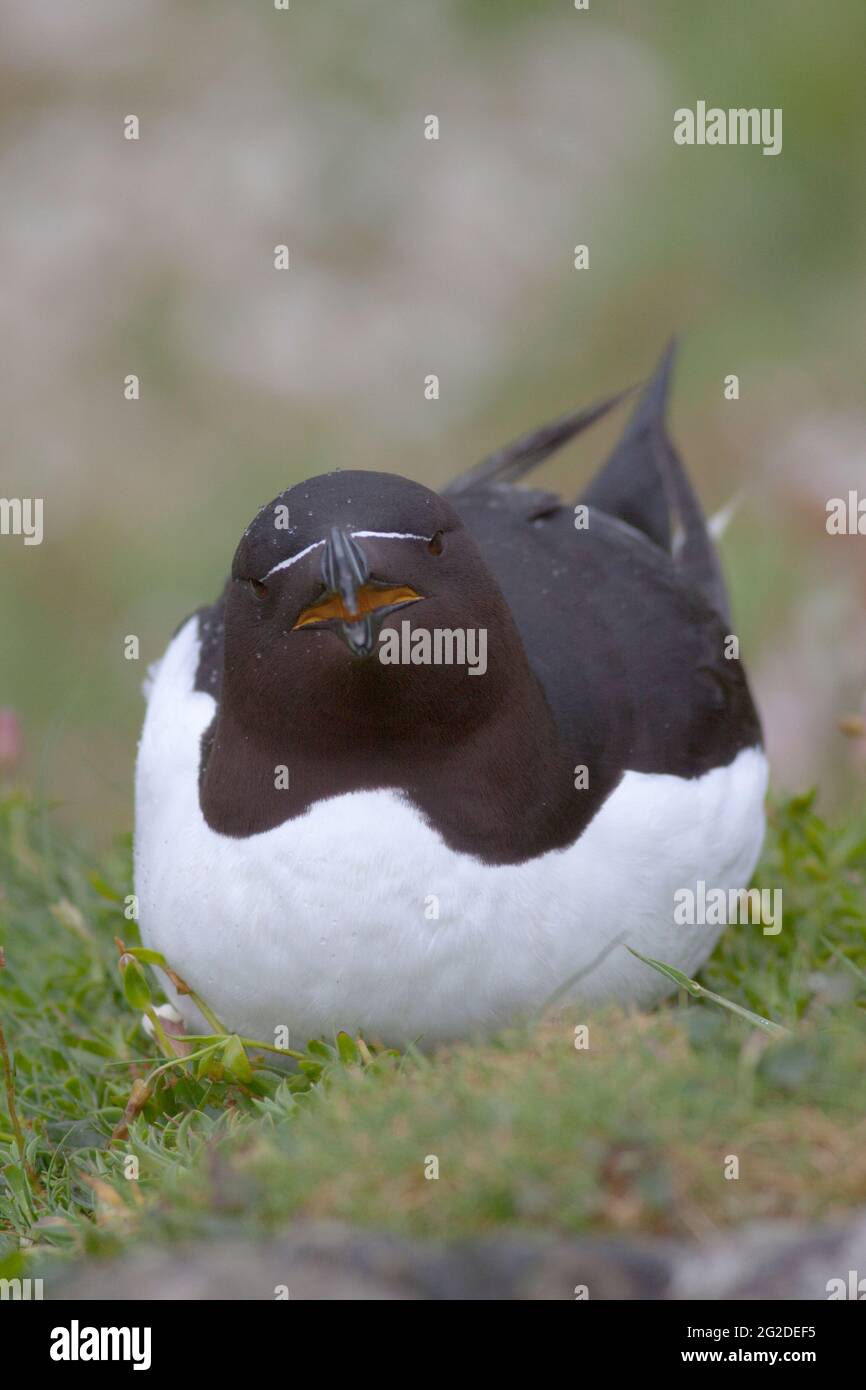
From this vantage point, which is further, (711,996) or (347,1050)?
(347,1050)

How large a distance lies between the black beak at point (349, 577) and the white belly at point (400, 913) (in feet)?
1.46

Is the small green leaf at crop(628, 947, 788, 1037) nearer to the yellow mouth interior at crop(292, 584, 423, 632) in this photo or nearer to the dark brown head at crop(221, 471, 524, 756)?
the dark brown head at crop(221, 471, 524, 756)

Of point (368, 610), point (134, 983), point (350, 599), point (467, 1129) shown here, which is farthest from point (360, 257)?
point (467, 1129)

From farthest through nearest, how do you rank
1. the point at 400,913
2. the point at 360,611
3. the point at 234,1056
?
the point at 234,1056 → the point at 400,913 → the point at 360,611

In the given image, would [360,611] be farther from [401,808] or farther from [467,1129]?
[467,1129]

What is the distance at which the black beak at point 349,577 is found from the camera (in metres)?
3.63

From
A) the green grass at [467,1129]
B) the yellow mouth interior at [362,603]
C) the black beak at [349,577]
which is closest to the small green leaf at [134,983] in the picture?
the green grass at [467,1129]

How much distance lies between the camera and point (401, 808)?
398 cm

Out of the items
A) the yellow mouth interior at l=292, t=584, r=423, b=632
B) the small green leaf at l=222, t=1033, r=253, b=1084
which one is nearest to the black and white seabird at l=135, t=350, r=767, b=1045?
the yellow mouth interior at l=292, t=584, r=423, b=632

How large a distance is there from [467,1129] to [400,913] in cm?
86

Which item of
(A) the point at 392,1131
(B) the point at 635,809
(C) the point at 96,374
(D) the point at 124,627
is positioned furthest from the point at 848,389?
(A) the point at 392,1131

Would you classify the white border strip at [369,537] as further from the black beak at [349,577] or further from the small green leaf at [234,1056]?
the small green leaf at [234,1056]

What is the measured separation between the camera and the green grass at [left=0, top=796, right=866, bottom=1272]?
299 centimetres

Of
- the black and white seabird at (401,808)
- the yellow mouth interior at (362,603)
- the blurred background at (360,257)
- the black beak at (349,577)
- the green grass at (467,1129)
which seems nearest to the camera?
the green grass at (467,1129)
